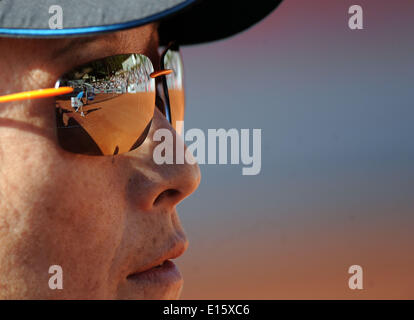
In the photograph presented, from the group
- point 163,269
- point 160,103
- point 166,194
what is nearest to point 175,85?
point 160,103

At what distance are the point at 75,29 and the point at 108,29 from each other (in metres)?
0.06

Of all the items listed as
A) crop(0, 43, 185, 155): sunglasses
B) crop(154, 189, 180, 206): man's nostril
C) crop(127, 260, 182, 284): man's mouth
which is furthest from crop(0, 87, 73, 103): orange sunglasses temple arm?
crop(127, 260, 182, 284): man's mouth

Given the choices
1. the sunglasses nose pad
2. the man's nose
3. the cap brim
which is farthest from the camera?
the sunglasses nose pad

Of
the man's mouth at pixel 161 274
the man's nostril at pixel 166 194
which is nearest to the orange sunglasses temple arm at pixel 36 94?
the man's nostril at pixel 166 194

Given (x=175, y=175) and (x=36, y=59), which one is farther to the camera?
(x=175, y=175)

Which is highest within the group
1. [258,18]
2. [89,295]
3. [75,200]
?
[258,18]

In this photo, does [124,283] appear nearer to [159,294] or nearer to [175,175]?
[159,294]

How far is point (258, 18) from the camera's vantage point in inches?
57.4

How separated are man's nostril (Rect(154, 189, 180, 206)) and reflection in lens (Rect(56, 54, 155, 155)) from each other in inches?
4.9

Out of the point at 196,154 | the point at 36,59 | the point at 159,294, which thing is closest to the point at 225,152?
the point at 196,154

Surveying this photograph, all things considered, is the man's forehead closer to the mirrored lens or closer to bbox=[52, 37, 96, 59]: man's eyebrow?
bbox=[52, 37, 96, 59]: man's eyebrow

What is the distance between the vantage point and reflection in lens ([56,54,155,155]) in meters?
1.04

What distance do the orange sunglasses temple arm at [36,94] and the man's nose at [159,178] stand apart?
8.4 inches

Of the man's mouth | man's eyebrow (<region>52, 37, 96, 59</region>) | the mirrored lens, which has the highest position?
the mirrored lens
